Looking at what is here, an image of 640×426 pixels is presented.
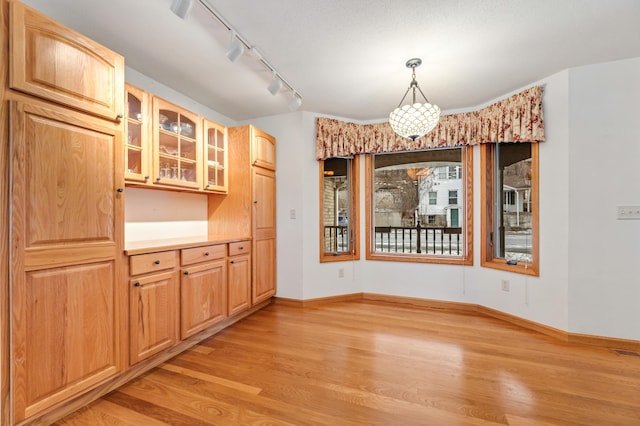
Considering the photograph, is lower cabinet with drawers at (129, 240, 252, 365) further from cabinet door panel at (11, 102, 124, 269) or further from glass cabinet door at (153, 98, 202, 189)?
glass cabinet door at (153, 98, 202, 189)

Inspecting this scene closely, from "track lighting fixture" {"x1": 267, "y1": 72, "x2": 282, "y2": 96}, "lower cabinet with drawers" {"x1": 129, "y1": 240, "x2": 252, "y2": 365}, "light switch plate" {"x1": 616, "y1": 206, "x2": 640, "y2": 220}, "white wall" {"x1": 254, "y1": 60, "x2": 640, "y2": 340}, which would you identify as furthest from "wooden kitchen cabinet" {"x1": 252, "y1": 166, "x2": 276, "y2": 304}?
"light switch plate" {"x1": 616, "y1": 206, "x2": 640, "y2": 220}

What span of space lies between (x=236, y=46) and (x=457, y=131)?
259 cm

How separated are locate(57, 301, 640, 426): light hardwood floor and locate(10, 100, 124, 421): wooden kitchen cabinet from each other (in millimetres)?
331

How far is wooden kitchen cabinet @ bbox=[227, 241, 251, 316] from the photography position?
9.13ft

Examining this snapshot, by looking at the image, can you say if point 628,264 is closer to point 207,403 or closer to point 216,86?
point 207,403

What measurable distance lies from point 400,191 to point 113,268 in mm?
3226

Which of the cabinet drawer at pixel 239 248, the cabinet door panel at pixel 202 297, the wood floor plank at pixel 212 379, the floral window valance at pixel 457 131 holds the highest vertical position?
the floral window valance at pixel 457 131

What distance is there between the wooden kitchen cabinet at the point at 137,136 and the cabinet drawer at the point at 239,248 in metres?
0.99

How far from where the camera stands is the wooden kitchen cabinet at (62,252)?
53.6 inches

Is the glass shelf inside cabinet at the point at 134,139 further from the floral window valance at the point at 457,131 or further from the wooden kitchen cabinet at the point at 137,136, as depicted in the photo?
the floral window valance at the point at 457,131

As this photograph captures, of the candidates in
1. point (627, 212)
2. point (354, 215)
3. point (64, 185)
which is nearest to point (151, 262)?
point (64, 185)

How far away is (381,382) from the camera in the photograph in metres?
1.88

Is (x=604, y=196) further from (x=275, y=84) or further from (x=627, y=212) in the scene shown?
(x=275, y=84)

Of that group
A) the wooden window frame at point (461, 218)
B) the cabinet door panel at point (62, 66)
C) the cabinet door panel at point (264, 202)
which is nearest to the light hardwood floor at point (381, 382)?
the wooden window frame at point (461, 218)
